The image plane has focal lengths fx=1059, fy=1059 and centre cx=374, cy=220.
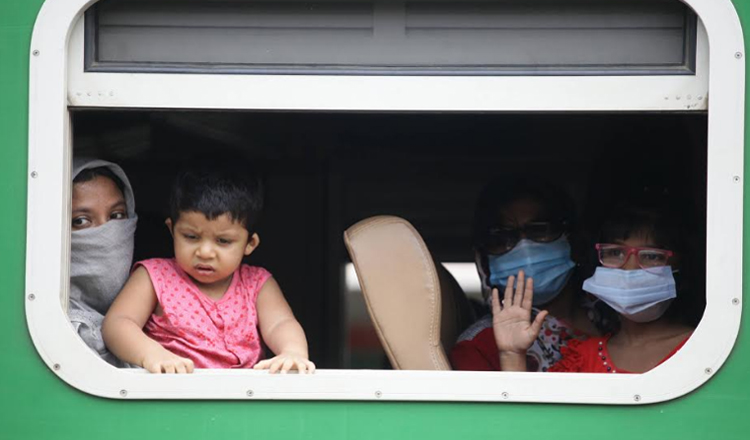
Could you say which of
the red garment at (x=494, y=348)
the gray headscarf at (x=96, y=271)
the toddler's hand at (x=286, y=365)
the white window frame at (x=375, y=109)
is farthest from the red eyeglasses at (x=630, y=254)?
the gray headscarf at (x=96, y=271)

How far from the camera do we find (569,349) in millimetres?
2871

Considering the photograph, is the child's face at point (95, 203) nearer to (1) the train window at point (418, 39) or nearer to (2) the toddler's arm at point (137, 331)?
(2) the toddler's arm at point (137, 331)

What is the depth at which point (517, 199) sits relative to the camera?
319 cm

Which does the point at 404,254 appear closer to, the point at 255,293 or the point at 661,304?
the point at 255,293

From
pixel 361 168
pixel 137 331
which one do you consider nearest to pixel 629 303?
pixel 137 331

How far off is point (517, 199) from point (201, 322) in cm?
106

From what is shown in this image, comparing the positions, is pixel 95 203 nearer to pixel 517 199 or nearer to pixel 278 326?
pixel 278 326

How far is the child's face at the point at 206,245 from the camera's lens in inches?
106

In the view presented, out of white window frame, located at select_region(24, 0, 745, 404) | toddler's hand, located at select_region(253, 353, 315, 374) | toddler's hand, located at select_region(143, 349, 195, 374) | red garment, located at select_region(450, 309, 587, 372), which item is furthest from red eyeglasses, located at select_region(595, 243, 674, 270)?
toddler's hand, located at select_region(143, 349, 195, 374)

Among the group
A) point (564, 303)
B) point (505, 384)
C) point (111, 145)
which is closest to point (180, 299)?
point (111, 145)

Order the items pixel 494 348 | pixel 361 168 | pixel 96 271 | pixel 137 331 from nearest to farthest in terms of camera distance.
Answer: pixel 137 331
pixel 96 271
pixel 494 348
pixel 361 168

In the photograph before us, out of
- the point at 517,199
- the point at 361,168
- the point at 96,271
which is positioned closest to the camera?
the point at 96,271

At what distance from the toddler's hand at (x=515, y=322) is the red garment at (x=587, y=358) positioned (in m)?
0.17

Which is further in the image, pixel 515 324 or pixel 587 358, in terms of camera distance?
pixel 587 358
